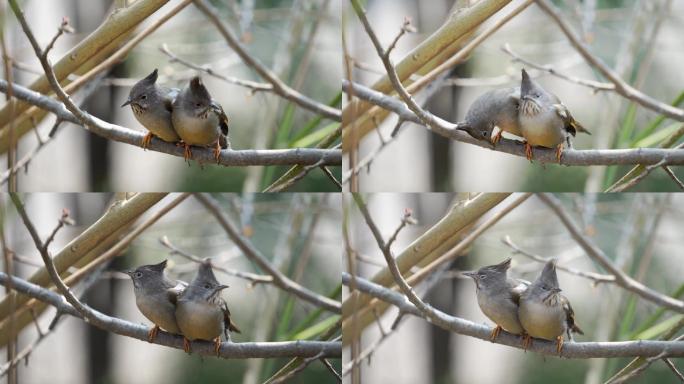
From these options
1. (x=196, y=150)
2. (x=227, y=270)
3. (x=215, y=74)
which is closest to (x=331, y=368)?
(x=227, y=270)

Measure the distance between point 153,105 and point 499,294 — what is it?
1.28m

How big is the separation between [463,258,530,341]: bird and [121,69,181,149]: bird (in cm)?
111

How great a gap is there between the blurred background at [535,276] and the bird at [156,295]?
0.63 metres

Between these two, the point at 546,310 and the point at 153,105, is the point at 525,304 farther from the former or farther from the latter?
the point at 153,105

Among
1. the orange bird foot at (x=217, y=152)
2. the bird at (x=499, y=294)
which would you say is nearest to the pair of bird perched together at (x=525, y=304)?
the bird at (x=499, y=294)

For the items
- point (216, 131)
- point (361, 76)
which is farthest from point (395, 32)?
point (216, 131)

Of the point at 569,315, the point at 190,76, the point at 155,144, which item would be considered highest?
the point at 190,76

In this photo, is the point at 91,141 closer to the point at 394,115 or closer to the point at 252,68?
the point at 252,68

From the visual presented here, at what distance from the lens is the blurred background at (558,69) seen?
296 centimetres

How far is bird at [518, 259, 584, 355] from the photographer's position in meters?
2.82

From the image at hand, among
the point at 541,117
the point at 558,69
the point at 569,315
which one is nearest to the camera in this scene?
the point at 541,117

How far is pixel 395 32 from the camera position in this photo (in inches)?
119

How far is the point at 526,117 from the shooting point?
2797 millimetres

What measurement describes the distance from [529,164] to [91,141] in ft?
4.91
